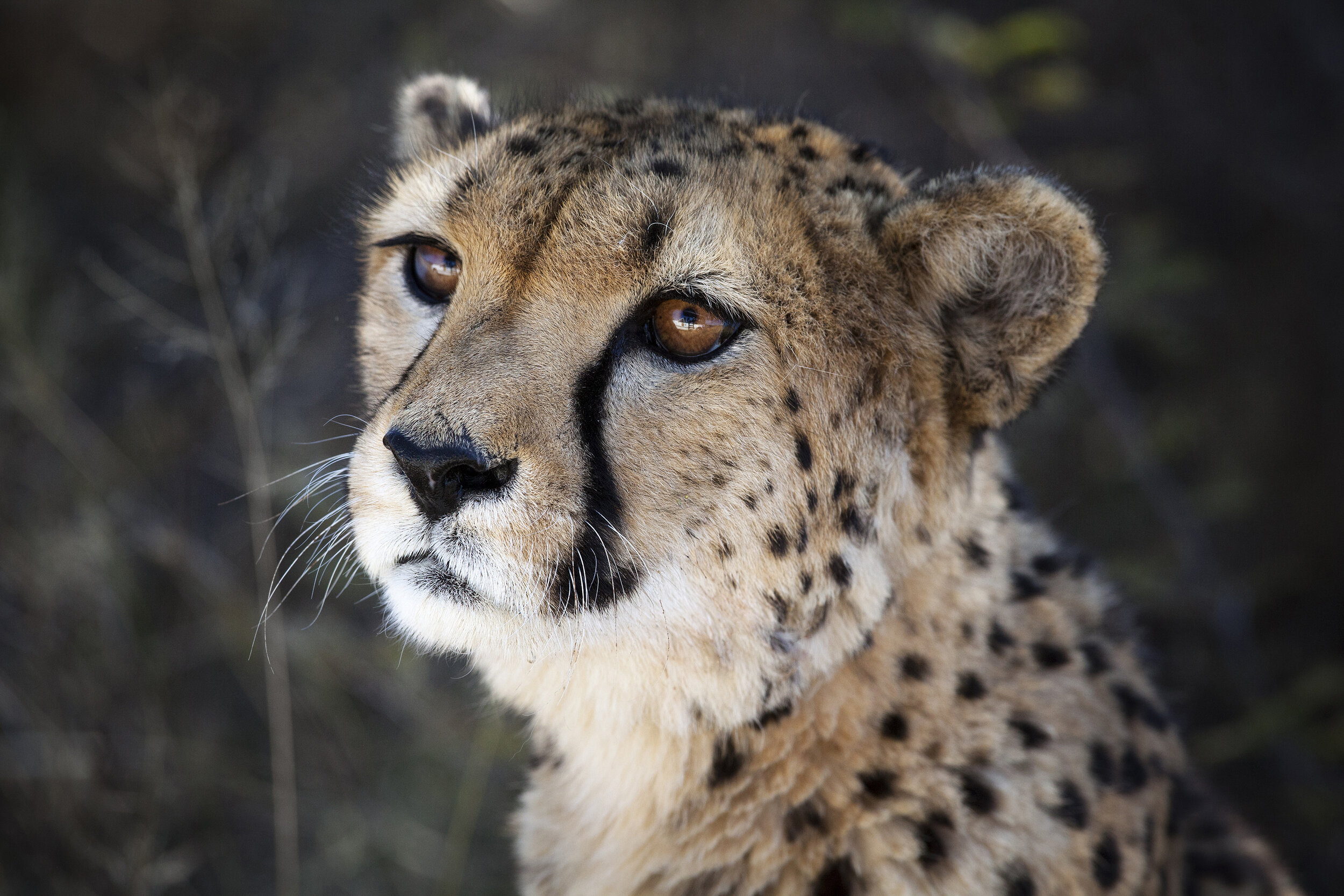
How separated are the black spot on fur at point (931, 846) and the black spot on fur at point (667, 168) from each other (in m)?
1.14

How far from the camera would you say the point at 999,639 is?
1.75 metres

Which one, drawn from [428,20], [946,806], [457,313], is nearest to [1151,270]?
[946,806]

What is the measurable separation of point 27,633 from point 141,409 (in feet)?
3.97

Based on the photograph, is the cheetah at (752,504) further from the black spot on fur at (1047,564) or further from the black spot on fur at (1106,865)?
the black spot on fur at (1047,564)

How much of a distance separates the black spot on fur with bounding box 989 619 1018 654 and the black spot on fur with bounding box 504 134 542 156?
1.16m

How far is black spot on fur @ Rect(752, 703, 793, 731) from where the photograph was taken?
5.35ft

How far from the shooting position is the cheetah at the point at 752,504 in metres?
1.49

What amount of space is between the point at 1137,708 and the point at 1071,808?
33 centimetres

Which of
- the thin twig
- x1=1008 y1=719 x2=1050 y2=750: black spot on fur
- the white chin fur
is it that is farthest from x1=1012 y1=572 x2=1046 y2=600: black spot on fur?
the thin twig

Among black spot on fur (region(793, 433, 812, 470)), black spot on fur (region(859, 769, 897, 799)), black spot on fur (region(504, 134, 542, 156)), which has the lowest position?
black spot on fur (region(859, 769, 897, 799))

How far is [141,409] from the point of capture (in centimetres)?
385

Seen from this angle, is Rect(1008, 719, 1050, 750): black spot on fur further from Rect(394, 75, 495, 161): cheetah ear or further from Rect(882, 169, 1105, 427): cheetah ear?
Rect(394, 75, 495, 161): cheetah ear

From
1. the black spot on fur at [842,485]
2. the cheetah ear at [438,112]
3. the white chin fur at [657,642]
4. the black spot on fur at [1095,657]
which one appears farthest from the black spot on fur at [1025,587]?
the cheetah ear at [438,112]

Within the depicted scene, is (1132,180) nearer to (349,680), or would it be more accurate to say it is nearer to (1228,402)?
(1228,402)
